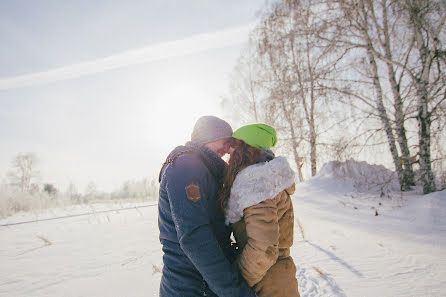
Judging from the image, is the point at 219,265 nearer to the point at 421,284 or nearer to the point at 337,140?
the point at 421,284

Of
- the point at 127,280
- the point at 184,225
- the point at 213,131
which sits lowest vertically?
the point at 127,280

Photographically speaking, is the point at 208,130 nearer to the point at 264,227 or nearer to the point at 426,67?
the point at 264,227

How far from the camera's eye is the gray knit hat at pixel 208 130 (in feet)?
4.02

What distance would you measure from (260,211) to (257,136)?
405 millimetres

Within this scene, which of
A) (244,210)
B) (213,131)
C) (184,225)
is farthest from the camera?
(213,131)

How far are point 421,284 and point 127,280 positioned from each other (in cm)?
283

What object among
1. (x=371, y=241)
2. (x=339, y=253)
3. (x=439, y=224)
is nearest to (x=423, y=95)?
(x=439, y=224)

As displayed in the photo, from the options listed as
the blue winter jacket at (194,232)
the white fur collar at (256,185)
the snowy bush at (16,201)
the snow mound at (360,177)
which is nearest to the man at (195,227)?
the blue winter jacket at (194,232)

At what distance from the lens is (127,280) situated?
7.89ft

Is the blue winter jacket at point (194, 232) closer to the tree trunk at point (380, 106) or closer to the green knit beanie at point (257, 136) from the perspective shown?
the green knit beanie at point (257, 136)

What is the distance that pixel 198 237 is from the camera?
0.92 meters

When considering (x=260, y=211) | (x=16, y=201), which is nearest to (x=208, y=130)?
(x=260, y=211)

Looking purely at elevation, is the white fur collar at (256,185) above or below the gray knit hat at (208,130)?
below

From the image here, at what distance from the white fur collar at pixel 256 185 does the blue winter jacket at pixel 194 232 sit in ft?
0.34
